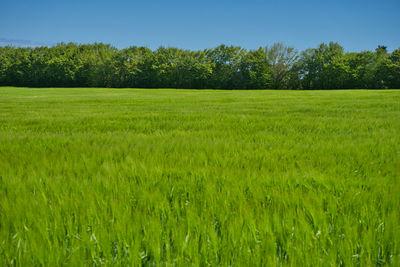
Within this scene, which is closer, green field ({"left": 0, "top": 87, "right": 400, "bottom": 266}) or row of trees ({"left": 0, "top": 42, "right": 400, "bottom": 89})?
green field ({"left": 0, "top": 87, "right": 400, "bottom": 266})

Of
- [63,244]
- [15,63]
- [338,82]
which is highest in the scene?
[15,63]

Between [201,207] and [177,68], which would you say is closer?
[201,207]

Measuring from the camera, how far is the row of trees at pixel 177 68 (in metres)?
74.4

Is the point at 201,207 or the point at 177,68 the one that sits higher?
the point at 177,68

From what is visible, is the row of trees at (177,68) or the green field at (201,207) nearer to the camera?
the green field at (201,207)

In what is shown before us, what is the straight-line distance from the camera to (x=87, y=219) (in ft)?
4.58

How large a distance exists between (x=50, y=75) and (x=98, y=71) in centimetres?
1594

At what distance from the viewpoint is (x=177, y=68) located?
76.2m

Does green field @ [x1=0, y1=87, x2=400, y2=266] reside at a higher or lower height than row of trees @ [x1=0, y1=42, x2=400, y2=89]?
lower

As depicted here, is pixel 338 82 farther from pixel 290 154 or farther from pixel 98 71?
pixel 290 154

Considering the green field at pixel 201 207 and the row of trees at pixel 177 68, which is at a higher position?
the row of trees at pixel 177 68

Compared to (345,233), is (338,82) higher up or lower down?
higher up

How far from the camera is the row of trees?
7438 centimetres

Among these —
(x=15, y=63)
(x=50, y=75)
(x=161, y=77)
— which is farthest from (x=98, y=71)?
(x=15, y=63)
